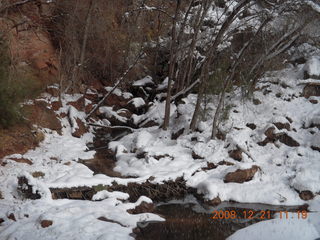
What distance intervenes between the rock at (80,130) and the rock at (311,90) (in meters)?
10.7

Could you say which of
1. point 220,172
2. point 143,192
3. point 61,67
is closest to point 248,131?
point 220,172

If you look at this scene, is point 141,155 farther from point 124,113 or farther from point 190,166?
point 124,113

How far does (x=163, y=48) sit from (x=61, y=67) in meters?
6.30

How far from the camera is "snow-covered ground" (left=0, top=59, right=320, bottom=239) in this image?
244 inches

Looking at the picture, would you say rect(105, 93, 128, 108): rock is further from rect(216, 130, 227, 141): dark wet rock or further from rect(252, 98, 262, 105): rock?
rect(252, 98, 262, 105): rock

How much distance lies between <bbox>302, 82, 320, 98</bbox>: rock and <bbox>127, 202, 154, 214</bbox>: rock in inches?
415

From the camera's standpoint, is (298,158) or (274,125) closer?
(298,158)

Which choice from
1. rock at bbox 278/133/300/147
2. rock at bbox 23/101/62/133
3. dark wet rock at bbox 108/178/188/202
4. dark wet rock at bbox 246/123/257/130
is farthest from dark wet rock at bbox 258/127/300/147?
rock at bbox 23/101/62/133

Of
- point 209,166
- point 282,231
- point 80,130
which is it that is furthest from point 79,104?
point 282,231

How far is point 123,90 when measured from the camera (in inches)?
727

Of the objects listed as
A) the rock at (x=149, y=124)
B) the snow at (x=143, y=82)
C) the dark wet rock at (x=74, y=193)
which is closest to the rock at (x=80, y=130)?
the rock at (x=149, y=124)

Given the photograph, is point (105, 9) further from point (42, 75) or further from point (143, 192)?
point (143, 192)

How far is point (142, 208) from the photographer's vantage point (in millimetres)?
7887
